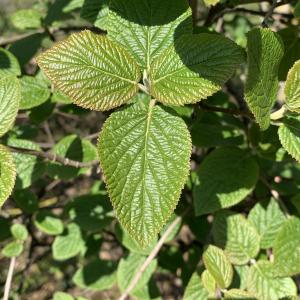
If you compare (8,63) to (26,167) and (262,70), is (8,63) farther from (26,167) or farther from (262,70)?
(262,70)

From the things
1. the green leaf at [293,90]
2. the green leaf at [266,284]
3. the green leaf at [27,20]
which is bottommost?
the green leaf at [266,284]

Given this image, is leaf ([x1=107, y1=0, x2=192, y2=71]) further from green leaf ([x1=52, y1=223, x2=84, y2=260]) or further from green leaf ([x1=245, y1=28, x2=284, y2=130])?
green leaf ([x1=52, y1=223, x2=84, y2=260])

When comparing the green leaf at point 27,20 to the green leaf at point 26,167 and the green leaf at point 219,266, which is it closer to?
the green leaf at point 26,167

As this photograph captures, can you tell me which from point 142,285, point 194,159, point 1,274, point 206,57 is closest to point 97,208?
point 142,285

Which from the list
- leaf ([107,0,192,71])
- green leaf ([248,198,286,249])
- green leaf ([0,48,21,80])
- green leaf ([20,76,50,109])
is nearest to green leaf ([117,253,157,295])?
green leaf ([248,198,286,249])

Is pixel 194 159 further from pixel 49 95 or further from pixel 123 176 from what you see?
pixel 123 176

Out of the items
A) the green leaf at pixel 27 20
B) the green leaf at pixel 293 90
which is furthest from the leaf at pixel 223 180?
the green leaf at pixel 27 20
